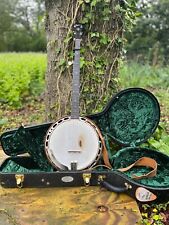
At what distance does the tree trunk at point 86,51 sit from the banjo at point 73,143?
0.55 metres

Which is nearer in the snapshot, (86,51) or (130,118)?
(130,118)

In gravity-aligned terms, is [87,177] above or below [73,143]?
below

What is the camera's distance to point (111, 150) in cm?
250

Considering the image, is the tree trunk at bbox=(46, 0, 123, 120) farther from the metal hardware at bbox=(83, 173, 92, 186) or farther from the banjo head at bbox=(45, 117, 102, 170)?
the metal hardware at bbox=(83, 173, 92, 186)

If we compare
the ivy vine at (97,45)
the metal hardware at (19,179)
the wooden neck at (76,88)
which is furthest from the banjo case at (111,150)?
the ivy vine at (97,45)

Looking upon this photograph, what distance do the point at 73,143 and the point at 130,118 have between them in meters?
0.47

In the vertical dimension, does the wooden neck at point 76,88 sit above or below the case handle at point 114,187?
above

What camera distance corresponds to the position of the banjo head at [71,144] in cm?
226

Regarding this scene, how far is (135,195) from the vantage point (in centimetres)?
199

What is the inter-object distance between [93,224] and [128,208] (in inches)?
10.1

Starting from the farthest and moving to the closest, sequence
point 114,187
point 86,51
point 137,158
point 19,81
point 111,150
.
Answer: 1. point 19,81
2. point 86,51
3. point 111,150
4. point 137,158
5. point 114,187

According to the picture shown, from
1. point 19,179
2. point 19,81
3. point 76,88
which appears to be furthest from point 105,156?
point 19,81

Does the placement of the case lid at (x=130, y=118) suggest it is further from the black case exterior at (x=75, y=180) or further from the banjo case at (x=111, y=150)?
the black case exterior at (x=75, y=180)

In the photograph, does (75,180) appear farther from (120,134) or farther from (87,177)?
(120,134)
